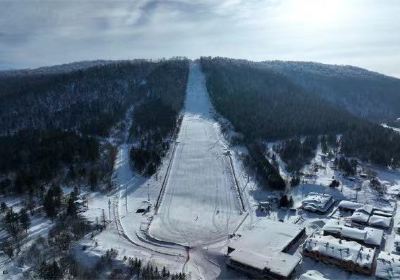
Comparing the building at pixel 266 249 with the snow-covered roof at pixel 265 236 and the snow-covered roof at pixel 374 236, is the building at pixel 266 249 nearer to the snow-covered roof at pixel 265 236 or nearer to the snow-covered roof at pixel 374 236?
the snow-covered roof at pixel 265 236

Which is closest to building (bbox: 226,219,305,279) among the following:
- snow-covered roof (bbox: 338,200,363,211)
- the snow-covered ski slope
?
the snow-covered ski slope

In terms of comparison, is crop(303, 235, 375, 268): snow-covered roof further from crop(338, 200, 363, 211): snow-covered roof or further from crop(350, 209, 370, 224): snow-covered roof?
crop(338, 200, 363, 211): snow-covered roof

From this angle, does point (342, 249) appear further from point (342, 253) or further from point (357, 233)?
point (357, 233)

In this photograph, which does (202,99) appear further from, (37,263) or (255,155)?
Result: (37,263)

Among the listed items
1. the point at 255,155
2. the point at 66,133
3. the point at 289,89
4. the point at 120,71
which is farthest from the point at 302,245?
the point at 120,71

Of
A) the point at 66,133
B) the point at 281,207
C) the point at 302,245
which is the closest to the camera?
the point at 302,245

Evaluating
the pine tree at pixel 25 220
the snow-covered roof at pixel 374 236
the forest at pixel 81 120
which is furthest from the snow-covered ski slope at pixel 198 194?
the snow-covered roof at pixel 374 236
